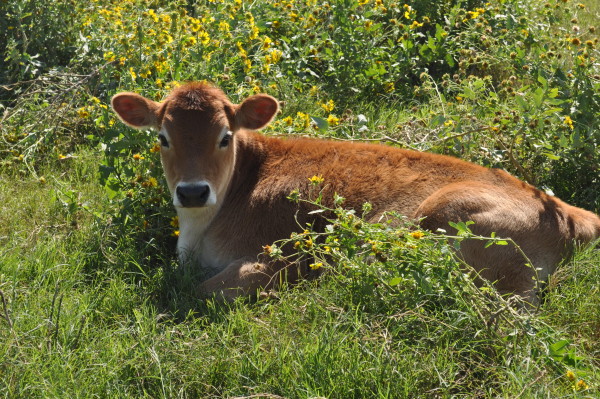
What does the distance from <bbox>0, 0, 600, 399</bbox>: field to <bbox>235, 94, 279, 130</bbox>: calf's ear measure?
414mm

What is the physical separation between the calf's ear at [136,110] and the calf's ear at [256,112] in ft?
2.40

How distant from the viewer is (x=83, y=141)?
9289mm

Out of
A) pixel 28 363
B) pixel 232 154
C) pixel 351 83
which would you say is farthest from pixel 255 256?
pixel 351 83

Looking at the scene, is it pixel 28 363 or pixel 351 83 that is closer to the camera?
pixel 28 363

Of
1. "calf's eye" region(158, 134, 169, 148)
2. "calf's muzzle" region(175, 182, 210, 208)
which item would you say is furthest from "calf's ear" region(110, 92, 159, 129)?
"calf's muzzle" region(175, 182, 210, 208)

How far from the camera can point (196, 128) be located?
22.5 feet

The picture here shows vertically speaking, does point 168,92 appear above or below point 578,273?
above

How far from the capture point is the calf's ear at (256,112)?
283 inches

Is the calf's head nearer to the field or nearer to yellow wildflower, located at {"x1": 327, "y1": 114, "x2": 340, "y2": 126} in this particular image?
the field

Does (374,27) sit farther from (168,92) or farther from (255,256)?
(255,256)

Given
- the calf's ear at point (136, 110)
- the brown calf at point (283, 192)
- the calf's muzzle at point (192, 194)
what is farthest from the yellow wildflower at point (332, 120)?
the calf's muzzle at point (192, 194)

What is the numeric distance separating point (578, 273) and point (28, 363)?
397 centimetres

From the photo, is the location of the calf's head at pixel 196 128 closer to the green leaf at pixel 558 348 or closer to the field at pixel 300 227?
the field at pixel 300 227

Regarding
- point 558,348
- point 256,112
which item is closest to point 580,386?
point 558,348
